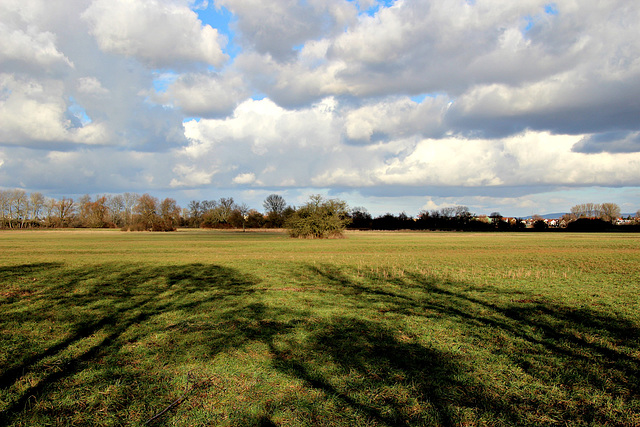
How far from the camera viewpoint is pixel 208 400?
5168mm

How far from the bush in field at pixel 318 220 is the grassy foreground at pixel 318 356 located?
4452 centimetres

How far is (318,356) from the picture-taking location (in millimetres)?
6750

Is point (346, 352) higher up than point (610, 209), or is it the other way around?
point (610, 209)

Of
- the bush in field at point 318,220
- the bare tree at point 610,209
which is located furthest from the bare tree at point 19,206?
the bare tree at point 610,209

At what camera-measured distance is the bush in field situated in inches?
2301

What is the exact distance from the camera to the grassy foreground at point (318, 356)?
16.0ft

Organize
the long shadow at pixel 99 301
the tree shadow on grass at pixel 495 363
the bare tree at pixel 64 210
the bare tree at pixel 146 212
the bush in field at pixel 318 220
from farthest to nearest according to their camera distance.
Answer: the bare tree at pixel 64 210 < the bare tree at pixel 146 212 < the bush in field at pixel 318 220 < the long shadow at pixel 99 301 < the tree shadow on grass at pixel 495 363

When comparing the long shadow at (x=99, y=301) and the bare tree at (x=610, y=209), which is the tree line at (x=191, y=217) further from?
the long shadow at (x=99, y=301)

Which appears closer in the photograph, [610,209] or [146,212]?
[146,212]

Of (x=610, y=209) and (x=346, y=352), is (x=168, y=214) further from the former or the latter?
(x=610, y=209)

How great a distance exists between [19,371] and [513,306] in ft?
39.4

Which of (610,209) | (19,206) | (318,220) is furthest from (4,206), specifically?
(610,209)

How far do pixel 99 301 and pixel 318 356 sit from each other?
842 centimetres

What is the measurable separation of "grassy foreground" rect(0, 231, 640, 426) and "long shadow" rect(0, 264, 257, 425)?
6 cm
